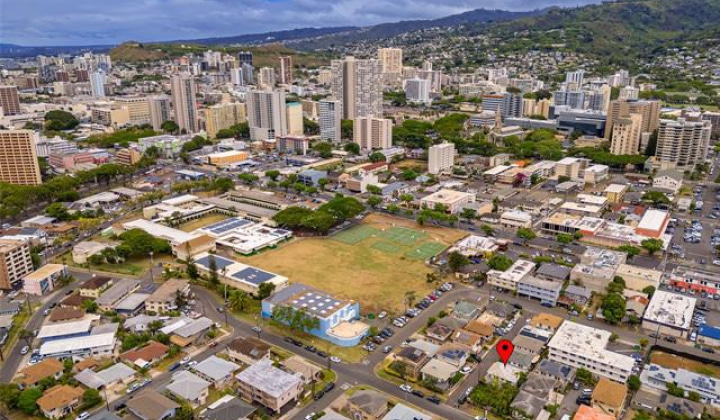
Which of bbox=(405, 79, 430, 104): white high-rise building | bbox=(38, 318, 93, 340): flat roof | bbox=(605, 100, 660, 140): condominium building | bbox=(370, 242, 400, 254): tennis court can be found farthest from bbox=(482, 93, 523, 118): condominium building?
bbox=(38, 318, 93, 340): flat roof

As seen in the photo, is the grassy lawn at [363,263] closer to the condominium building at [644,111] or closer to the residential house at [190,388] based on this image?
the residential house at [190,388]

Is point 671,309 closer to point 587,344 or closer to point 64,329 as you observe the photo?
point 587,344

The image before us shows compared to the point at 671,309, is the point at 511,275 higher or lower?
higher

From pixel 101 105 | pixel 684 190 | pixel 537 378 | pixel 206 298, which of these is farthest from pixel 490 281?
pixel 101 105

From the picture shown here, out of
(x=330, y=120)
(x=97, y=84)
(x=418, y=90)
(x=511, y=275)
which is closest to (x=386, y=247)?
(x=511, y=275)

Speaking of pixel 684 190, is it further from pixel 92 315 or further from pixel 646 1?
pixel 646 1

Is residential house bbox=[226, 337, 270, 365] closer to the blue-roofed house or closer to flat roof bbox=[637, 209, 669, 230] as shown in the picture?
the blue-roofed house
